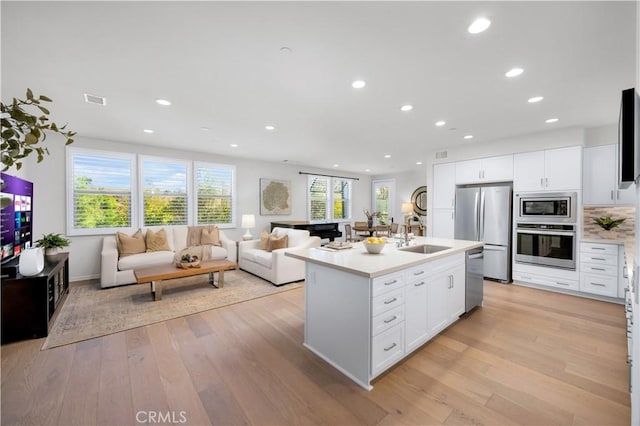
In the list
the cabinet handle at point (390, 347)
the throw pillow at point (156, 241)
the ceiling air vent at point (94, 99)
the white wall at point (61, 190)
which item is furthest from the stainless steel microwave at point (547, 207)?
the throw pillow at point (156, 241)

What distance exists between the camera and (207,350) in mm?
2518

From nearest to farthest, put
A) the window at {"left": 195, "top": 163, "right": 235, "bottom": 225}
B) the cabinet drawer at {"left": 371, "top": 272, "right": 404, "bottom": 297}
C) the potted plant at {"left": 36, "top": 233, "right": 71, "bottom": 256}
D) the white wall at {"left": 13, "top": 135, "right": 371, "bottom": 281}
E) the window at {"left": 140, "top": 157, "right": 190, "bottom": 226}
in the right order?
the cabinet drawer at {"left": 371, "top": 272, "right": 404, "bottom": 297}
the potted plant at {"left": 36, "top": 233, "right": 71, "bottom": 256}
the white wall at {"left": 13, "top": 135, "right": 371, "bottom": 281}
the window at {"left": 140, "top": 157, "right": 190, "bottom": 226}
the window at {"left": 195, "top": 163, "right": 235, "bottom": 225}

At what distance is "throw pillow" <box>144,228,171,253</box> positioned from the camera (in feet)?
16.2

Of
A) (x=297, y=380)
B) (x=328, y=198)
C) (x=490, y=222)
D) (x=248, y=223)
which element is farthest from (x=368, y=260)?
(x=328, y=198)

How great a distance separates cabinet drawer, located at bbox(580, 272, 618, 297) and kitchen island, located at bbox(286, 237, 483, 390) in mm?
2774

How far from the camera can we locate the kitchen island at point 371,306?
2023mm

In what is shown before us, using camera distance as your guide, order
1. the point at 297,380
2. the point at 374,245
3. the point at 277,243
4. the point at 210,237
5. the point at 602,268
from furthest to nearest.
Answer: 1. the point at 210,237
2. the point at 277,243
3. the point at 602,268
4. the point at 374,245
5. the point at 297,380

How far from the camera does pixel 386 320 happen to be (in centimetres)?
212

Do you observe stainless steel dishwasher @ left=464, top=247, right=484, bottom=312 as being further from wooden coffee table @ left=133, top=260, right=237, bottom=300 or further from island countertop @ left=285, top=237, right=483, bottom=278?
wooden coffee table @ left=133, top=260, right=237, bottom=300

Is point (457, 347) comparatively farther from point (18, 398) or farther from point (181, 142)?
point (181, 142)

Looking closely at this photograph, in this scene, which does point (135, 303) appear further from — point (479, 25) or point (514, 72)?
point (514, 72)

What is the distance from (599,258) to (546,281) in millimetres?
740

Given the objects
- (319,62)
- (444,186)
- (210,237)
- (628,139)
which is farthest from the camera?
(210,237)

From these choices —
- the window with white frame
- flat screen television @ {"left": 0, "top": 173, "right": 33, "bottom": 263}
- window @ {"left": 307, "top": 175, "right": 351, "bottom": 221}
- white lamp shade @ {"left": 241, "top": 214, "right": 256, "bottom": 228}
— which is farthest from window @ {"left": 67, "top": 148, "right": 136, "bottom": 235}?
window @ {"left": 307, "top": 175, "right": 351, "bottom": 221}
